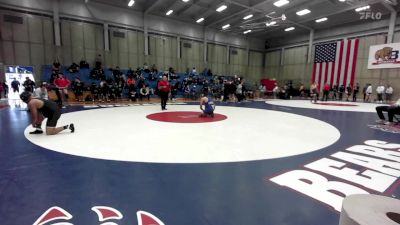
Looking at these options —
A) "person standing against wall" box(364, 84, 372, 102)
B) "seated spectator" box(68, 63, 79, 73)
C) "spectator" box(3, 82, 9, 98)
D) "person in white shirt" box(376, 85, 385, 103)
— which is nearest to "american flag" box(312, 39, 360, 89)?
"person standing against wall" box(364, 84, 372, 102)

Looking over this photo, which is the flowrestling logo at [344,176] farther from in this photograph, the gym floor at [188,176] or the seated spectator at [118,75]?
the seated spectator at [118,75]

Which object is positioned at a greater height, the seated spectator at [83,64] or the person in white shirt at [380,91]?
the seated spectator at [83,64]

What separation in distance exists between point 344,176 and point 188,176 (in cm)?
186

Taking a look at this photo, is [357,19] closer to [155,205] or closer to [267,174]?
[267,174]

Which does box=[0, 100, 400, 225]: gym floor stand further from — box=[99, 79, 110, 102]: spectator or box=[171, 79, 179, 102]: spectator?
box=[171, 79, 179, 102]: spectator

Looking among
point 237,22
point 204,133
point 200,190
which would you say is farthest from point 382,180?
point 237,22

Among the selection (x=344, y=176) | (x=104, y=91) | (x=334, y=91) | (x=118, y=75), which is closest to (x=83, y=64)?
(x=118, y=75)

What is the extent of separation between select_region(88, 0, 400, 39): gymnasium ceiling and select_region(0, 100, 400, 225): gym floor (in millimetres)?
13971

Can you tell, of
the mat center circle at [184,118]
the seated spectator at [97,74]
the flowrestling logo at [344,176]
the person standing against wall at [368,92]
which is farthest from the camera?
the person standing against wall at [368,92]

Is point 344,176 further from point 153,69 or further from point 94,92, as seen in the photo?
point 153,69

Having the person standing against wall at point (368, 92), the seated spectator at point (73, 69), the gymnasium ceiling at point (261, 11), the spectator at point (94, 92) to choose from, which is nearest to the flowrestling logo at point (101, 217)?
the spectator at point (94, 92)

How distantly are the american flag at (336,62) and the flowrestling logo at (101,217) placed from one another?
2206 cm

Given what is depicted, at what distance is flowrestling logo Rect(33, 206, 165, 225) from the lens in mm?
1714

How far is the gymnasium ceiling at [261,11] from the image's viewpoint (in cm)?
1547
